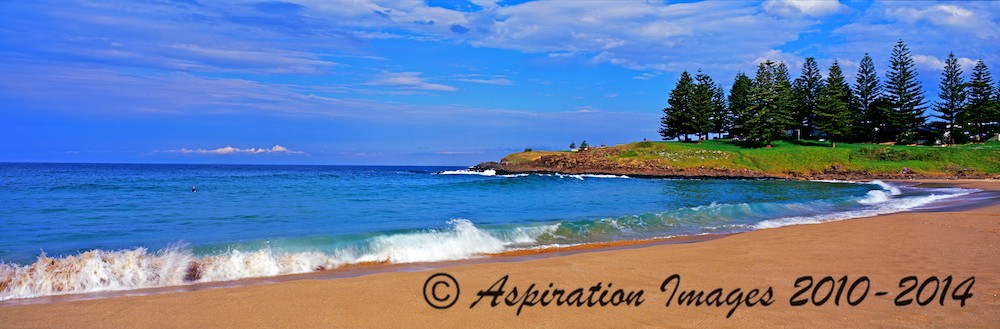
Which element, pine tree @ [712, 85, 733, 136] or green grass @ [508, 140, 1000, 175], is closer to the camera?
green grass @ [508, 140, 1000, 175]

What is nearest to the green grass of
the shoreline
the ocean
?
the ocean

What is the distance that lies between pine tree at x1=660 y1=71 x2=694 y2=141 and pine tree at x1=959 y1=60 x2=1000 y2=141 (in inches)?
972

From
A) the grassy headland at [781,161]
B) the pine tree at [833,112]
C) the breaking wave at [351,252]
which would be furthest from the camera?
the pine tree at [833,112]

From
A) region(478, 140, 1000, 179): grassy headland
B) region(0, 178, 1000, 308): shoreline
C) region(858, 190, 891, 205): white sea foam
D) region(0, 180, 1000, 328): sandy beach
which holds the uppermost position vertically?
region(478, 140, 1000, 179): grassy headland

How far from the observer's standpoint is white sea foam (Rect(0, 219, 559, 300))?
6.58 m

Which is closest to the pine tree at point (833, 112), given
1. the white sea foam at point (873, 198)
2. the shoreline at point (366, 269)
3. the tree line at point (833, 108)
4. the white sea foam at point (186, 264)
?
the tree line at point (833, 108)

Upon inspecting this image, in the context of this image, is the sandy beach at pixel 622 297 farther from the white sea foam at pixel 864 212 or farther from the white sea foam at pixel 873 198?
the white sea foam at pixel 873 198

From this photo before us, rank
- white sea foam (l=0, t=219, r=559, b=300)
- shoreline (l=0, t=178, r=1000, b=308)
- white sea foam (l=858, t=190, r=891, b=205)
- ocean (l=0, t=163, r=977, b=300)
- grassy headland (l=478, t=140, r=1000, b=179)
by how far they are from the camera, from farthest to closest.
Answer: grassy headland (l=478, t=140, r=1000, b=179)
white sea foam (l=858, t=190, r=891, b=205)
ocean (l=0, t=163, r=977, b=300)
white sea foam (l=0, t=219, r=559, b=300)
shoreline (l=0, t=178, r=1000, b=308)

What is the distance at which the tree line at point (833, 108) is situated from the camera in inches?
2141

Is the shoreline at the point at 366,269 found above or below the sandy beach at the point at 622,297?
below

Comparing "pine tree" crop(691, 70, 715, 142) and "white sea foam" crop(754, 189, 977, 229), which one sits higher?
"pine tree" crop(691, 70, 715, 142)

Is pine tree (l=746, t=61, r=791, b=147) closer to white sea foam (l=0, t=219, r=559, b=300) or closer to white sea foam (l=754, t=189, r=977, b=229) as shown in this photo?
white sea foam (l=754, t=189, r=977, b=229)

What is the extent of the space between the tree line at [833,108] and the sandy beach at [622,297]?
53.9m

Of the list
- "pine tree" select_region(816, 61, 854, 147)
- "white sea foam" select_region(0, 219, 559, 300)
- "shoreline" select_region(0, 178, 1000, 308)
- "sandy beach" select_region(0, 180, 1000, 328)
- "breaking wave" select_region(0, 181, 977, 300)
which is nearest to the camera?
"sandy beach" select_region(0, 180, 1000, 328)
